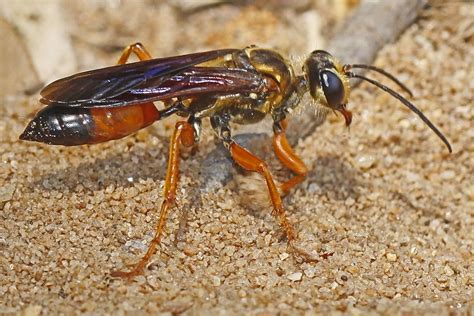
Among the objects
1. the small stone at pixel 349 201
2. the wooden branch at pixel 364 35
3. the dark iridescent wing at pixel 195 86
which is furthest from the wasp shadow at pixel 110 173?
the small stone at pixel 349 201

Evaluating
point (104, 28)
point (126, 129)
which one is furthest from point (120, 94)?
point (104, 28)

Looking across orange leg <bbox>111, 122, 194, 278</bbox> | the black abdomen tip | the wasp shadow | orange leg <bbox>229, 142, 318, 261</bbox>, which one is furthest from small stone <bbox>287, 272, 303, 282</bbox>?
the black abdomen tip

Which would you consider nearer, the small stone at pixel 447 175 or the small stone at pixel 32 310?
the small stone at pixel 32 310

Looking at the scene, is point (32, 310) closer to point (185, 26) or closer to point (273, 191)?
point (273, 191)

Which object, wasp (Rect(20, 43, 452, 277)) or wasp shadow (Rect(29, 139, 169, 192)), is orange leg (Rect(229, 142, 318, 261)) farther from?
wasp shadow (Rect(29, 139, 169, 192))

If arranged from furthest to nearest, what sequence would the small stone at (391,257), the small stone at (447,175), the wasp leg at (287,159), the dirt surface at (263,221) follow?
the small stone at (447,175) < the wasp leg at (287,159) < the small stone at (391,257) < the dirt surface at (263,221)

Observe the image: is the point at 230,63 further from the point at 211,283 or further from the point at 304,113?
the point at 211,283

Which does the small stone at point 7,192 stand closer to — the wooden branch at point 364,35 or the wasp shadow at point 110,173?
the wasp shadow at point 110,173
